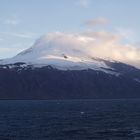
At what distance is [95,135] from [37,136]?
10476 millimetres

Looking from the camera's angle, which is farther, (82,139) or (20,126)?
(20,126)

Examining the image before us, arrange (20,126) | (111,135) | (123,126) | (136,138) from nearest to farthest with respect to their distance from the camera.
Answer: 1. (136,138)
2. (111,135)
3. (123,126)
4. (20,126)

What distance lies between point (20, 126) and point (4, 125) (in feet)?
18.2

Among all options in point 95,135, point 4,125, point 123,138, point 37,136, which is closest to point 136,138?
point 123,138

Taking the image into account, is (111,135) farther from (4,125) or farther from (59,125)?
(4,125)

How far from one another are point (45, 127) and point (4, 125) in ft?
43.9

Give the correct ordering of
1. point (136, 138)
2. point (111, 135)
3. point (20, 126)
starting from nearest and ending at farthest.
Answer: point (136, 138) < point (111, 135) < point (20, 126)

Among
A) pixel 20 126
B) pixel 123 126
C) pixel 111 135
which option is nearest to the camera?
pixel 111 135

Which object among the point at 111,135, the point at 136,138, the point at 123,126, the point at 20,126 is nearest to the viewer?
the point at 136,138

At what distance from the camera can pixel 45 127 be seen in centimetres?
10788

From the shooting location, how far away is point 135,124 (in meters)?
110

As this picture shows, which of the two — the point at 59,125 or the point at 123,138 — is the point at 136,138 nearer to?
the point at 123,138

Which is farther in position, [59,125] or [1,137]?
[59,125]

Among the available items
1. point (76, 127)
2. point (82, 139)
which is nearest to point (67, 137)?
point (82, 139)
